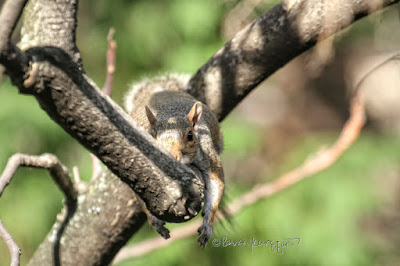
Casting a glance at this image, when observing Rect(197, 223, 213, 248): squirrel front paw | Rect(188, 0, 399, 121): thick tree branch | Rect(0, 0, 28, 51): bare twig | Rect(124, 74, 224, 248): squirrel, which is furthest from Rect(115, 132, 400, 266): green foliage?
Rect(0, 0, 28, 51): bare twig

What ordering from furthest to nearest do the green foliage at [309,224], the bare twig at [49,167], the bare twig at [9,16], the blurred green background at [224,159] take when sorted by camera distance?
the green foliage at [309,224] < the blurred green background at [224,159] < the bare twig at [49,167] < the bare twig at [9,16]

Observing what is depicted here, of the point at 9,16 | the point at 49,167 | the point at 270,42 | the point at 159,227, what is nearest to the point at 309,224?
the point at 270,42

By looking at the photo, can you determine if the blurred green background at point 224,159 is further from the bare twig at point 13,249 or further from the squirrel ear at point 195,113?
the bare twig at point 13,249

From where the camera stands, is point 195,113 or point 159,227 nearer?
point 159,227

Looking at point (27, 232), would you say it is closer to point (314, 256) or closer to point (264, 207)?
point (264, 207)

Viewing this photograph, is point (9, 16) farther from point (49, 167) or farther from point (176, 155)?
point (49, 167)

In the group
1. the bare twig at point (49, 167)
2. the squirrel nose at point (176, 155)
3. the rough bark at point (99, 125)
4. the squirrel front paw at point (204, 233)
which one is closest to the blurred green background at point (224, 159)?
the bare twig at point (49, 167)

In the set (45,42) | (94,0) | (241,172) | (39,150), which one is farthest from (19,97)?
(45,42)

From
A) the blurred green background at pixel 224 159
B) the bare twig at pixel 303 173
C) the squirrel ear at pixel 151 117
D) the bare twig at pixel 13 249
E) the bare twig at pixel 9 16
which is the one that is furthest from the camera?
the blurred green background at pixel 224 159

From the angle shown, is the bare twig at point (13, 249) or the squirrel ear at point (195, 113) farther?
the squirrel ear at point (195, 113)

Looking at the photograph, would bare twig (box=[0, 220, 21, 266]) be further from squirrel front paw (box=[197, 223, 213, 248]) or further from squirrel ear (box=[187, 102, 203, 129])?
squirrel ear (box=[187, 102, 203, 129])
